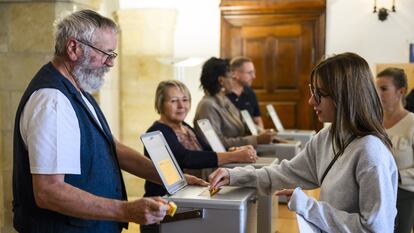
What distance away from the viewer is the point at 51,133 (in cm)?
137

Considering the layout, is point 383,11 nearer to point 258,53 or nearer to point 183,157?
point 258,53

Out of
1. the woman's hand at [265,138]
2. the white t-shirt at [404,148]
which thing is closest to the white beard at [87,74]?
the white t-shirt at [404,148]

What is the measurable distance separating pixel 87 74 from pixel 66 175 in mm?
329

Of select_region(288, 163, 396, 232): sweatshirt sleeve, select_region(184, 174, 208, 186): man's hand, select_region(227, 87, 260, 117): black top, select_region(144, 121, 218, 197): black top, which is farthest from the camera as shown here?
select_region(227, 87, 260, 117): black top

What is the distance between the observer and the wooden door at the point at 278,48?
5.57 metres

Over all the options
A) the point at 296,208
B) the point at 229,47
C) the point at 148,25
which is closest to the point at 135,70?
the point at 148,25

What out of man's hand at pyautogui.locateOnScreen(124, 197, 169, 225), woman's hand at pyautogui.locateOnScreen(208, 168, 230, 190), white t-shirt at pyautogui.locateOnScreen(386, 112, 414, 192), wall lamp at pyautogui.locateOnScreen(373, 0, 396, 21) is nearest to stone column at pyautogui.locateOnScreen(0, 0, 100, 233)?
woman's hand at pyautogui.locateOnScreen(208, 168, 230, 190)

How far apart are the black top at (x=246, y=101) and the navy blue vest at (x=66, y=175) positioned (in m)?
2.43

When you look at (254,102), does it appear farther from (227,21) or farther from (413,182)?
(413,182)

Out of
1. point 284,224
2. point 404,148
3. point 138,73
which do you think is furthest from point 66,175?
point 138,73

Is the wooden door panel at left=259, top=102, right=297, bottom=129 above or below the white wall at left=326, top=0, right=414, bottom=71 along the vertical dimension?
below

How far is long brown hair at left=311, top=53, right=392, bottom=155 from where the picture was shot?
141 cm

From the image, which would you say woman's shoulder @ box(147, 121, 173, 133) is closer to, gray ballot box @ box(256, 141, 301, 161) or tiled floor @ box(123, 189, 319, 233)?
gray ballot box @ box(256, 141, 301, 161)

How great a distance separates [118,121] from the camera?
514cm
